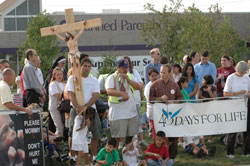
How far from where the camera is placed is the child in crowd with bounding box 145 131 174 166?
9086 millimetres

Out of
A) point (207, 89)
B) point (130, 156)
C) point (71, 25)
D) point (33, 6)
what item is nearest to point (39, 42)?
point (33, 6)

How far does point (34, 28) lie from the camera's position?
36.1m

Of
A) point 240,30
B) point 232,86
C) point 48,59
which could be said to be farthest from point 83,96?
point 240,30

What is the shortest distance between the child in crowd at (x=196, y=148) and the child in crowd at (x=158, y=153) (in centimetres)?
102

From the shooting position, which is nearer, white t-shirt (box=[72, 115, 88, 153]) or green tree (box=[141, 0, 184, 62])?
white t-shirt (box=[72, 115, 88, 153])

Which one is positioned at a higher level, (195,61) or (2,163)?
(195,61)

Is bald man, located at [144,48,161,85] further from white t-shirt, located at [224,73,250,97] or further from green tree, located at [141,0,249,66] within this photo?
green tree, located at [141,0,249,66]

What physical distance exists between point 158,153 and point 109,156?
37.8 inches

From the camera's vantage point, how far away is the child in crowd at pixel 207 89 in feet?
36.4

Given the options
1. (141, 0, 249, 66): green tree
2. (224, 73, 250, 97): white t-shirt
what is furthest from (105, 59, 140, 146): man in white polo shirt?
(141, 0, 249, 66): green tree

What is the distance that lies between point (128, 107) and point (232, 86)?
237cm

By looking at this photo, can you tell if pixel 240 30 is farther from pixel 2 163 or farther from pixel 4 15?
pixel 2 163

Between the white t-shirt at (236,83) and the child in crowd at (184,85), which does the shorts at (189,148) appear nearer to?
the child in crowd at (184,85)

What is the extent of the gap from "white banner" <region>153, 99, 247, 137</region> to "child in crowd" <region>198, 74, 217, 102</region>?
3.47 ft
